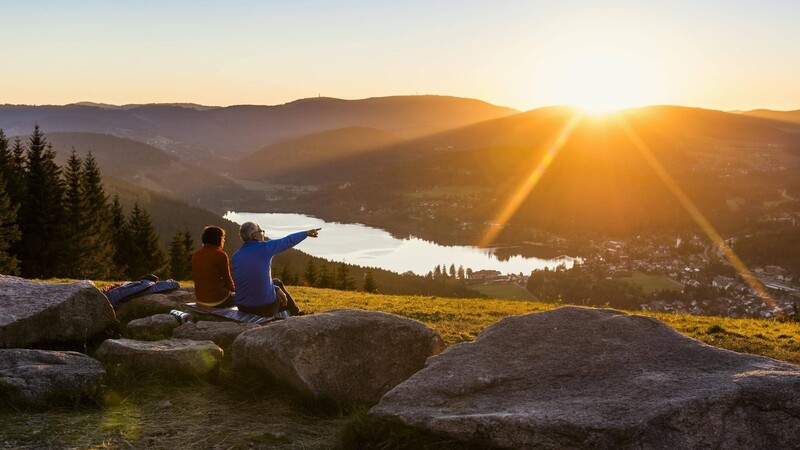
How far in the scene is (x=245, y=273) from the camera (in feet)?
40.7

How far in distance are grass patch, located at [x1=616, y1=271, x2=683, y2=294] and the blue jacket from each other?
130 metres

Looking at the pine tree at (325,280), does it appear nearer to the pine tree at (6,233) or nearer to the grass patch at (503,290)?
the pine tree at (6,233)

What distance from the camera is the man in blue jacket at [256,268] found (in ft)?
40.4

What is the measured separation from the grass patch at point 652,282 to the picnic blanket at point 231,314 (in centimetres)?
13012

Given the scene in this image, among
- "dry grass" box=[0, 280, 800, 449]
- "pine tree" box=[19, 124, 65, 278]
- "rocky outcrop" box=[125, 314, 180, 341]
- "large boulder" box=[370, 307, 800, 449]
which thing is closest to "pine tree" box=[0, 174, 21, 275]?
"pine tree" box=[19, 124, 65, 278]

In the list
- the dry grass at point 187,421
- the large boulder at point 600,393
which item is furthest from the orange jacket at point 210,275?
the large boulder at point 600,393

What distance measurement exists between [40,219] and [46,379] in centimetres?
5319

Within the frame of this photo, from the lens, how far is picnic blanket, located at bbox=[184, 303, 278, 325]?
12.4 metres

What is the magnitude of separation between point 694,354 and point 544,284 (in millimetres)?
131571

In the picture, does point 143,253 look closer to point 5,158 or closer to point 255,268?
point 5,158

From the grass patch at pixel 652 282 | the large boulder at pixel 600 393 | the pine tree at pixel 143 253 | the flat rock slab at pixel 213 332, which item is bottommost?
the grass patch at pixel 652 282

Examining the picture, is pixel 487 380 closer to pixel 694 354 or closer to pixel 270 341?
pixel 694 354

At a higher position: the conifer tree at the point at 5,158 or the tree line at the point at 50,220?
the conifer tree at the point at 5,158

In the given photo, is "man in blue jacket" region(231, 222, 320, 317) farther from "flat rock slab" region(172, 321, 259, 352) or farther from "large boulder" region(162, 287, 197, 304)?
"large boulder" region(162, 287, 197, 304)
